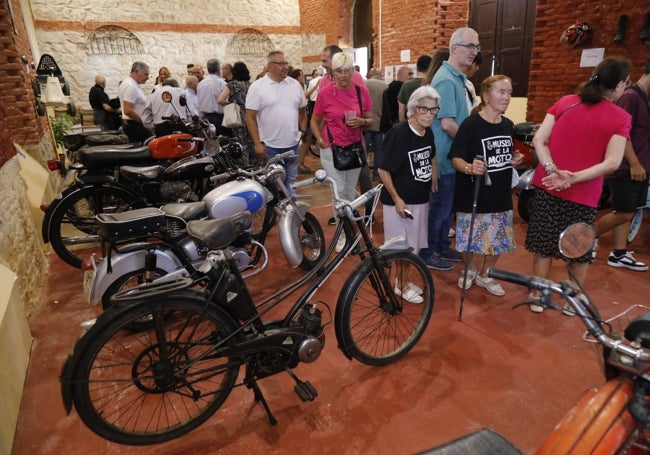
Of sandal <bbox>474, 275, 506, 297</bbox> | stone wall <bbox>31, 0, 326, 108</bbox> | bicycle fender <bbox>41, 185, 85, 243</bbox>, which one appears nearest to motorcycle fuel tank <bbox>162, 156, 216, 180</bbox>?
bicycle fender <bbox>41, 185, 85, 243</bbox>

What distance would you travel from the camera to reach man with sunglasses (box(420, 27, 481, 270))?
311 centimetres

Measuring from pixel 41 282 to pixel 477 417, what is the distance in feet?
11.5

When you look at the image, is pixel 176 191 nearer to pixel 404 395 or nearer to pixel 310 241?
pixel 310 241

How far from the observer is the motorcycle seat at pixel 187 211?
2736 millimetres

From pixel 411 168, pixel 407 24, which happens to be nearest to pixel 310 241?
pixel 411 168

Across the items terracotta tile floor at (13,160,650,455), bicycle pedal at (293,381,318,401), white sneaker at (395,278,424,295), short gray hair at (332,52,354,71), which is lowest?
terracotta tile floor at (13,160,650,455)

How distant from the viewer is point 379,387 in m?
2.29

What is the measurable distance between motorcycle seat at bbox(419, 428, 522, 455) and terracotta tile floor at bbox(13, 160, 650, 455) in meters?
0.90

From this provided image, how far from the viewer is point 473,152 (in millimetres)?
2832

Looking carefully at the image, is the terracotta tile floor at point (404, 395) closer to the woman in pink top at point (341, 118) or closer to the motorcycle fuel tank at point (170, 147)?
the woman in pink top at point (341, 118)

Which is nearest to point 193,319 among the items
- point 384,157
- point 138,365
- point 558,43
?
point 138,365

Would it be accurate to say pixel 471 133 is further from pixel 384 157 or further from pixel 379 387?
pixel 379 387

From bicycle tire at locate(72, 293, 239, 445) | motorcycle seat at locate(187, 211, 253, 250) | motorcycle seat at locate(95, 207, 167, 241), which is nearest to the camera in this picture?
bicycle tire at locate(72, 293, 239, 445)

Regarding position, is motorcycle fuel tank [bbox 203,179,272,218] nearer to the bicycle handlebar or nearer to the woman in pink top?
the woman in pink top
